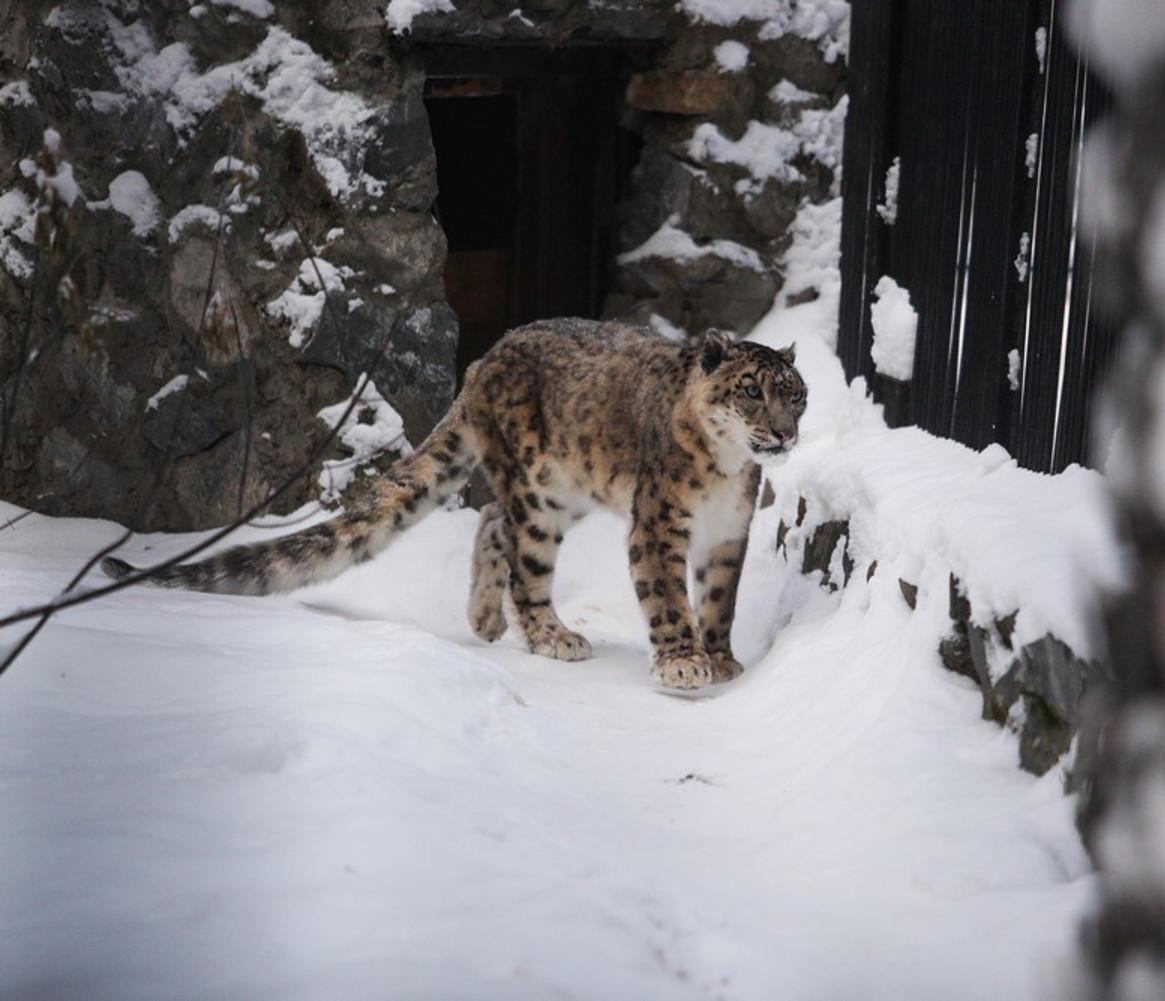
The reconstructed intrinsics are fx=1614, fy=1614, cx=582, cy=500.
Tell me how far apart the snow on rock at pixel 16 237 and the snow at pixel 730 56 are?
154 inches

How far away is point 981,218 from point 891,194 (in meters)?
Answer: 1.26

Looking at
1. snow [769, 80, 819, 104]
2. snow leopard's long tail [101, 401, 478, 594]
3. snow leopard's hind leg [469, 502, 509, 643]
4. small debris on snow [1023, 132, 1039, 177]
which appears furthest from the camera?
snow [769, 80, 819, 104]

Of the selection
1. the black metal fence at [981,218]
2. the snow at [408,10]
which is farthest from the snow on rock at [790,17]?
the black metal fence at [981,218]

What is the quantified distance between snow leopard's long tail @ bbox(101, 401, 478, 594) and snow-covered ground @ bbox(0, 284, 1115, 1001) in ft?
1.40

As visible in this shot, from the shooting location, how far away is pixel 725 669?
5.89m

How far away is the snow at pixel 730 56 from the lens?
934 centimetres

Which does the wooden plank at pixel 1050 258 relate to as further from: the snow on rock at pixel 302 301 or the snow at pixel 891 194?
the snow on rock at pixel 302 301

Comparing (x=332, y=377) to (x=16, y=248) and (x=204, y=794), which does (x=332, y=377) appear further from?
(x=204, y=794)

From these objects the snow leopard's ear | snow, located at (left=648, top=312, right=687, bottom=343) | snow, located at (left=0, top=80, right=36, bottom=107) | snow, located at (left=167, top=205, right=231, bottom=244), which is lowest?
snow, located at (left=648, top=312, right=687, bottom=343)

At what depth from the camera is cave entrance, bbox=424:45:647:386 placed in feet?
32.8

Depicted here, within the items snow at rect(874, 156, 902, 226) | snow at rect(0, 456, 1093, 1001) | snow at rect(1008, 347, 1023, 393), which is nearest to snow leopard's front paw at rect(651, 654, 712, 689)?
snow at rect(0, 456, 1093, 1001)

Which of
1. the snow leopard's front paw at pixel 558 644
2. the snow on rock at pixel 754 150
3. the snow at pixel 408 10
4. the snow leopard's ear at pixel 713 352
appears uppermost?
the snow at pixel 408 10

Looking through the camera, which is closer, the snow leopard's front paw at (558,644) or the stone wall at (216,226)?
the snow leopard's front paw at (558,644)

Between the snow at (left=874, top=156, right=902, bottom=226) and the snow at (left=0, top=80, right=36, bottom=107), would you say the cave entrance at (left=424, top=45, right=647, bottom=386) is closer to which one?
the snow at (left=0, top=80, right=36, bottom=107)
